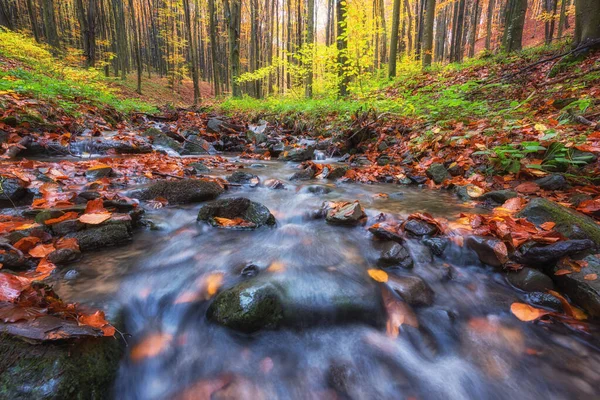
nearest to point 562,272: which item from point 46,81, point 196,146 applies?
point 196,146

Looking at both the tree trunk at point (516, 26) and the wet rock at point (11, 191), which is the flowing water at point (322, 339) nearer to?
the wet rock at point (11, 191)

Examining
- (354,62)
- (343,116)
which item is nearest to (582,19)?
(343,116)

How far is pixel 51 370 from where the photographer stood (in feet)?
4.09

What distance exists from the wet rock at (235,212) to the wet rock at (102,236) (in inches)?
28.6

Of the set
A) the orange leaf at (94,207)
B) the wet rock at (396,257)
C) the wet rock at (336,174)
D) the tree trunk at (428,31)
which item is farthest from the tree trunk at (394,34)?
the orange leaf at (94,207)

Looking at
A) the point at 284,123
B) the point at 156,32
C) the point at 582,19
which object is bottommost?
the point at 284,123

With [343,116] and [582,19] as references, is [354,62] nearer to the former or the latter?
[343,116]

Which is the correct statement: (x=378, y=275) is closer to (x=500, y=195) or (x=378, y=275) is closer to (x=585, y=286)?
(x=585, y=286)

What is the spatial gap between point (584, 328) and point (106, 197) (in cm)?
411

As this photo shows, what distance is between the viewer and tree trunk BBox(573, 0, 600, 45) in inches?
235

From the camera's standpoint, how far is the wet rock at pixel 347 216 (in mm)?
3188

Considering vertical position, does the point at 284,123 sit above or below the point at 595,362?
above

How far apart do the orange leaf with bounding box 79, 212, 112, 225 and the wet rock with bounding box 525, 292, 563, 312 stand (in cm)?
338

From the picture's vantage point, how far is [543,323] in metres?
1.93
